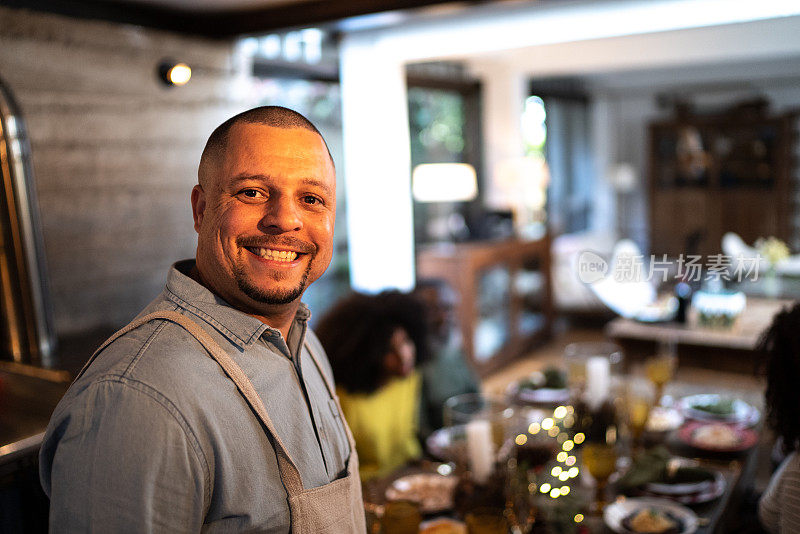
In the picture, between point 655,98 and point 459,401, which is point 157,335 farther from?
point 655,98

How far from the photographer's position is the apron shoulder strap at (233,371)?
84 cm

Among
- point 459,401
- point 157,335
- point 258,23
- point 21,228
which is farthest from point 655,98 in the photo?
point 157,335

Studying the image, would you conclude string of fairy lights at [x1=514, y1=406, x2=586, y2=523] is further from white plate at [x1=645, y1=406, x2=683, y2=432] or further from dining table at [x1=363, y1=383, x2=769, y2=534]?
white plate at [x1=645, y1=406, x2=683, y2=432]

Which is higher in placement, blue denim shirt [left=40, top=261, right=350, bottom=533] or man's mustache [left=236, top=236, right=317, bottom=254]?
man's mustache [left=236, top=236, right=317, bottom=254]

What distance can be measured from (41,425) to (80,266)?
1181mm

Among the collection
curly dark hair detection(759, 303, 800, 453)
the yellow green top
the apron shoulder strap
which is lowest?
the yellow green top

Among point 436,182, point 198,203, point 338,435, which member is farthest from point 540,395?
point 436,182

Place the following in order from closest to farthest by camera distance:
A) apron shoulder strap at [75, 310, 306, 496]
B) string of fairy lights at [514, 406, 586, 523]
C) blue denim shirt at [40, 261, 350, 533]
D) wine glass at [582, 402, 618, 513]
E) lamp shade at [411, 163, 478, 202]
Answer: blue denim shirt at [40, 261, 350, 533] < apron shoulder strap at [75, 310, 306, 496] < wine glass at [582, 402, 618, 513] < string of fairy lights at [514, 406, 586, 523] < lamp shade at [411, 163, 478, 202]

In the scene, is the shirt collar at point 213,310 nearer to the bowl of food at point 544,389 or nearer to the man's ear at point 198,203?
the man's ear at point 198,203

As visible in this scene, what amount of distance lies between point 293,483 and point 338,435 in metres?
0.18

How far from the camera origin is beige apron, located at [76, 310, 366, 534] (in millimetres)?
843

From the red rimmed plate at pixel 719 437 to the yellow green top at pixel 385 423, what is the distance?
31.9 inches

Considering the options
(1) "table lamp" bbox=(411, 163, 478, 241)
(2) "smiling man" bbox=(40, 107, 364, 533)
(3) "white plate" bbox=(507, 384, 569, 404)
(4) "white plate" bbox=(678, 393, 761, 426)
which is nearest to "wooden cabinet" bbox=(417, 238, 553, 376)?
(1) "table lamp" bbox=(411, 163, 478, 241)

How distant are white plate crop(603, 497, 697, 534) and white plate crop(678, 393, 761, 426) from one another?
1.94 ft
